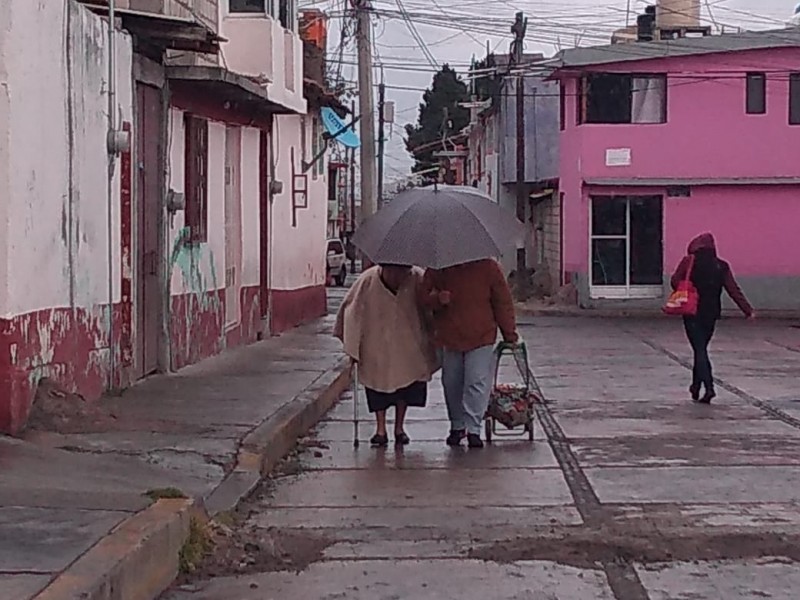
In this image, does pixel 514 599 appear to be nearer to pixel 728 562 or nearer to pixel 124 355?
pixel 728 562

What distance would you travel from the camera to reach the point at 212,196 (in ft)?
63.6

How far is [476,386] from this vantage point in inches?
476

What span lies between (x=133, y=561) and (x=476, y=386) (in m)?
5.46

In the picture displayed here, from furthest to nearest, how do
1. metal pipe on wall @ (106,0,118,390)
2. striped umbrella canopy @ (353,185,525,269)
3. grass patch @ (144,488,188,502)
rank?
metal pipe on wall @ (106,0,118,390), striped umbrella canopy @ (353,185,525,269), grass patch @ (144,488,188,502)

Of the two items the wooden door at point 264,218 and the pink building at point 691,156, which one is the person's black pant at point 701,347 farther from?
the pink building at point 691,156

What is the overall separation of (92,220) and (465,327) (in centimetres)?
348

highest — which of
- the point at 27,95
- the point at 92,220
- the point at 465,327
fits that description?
the point at 27,95

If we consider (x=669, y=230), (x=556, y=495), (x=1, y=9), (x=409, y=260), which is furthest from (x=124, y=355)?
(x=669, y=230)

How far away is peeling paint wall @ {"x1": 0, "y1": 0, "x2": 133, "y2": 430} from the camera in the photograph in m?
10.5

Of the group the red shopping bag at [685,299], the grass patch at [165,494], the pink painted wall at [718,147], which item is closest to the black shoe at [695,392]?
the red shopping bag at [685,299]

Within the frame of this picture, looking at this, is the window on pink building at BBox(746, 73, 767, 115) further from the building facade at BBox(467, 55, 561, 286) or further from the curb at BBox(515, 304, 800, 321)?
the building facade at BBox(467, 55, 561, 286)

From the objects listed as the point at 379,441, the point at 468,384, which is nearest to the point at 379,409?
the point at 379,441

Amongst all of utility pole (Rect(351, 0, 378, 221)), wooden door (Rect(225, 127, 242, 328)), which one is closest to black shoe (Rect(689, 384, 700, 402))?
wooden door (Rect(225, 127, 242, 328))

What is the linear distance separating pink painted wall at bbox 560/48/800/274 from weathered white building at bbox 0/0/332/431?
12968 mm
